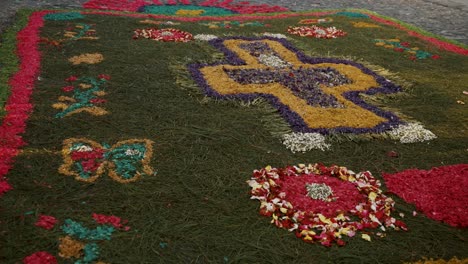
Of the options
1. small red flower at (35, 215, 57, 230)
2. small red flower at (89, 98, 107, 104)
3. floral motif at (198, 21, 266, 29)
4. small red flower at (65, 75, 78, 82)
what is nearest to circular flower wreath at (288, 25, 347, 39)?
floral motif at (198, 21, 266, 29)

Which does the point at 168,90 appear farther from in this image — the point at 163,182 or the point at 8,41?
the point at 8,41

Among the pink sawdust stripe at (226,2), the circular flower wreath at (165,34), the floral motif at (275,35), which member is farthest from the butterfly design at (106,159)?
the pink sawdust stripe at (226,2)

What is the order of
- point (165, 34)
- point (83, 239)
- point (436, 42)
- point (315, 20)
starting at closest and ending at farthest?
1. point (83, 239)
2. point (165, 34)
3. point (436, 42)
4. point (315, 20)

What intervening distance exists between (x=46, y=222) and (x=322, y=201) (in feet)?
6.12

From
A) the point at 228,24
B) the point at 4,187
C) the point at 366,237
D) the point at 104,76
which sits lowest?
the point at 366,237

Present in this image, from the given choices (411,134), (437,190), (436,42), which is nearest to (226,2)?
(436,42)

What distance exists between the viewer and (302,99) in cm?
496

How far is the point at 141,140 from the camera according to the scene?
378cm

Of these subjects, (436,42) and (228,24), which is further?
(228,24)

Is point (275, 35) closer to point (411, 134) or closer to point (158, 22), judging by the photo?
point (158, 22)

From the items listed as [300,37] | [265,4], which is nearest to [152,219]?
[300,37]

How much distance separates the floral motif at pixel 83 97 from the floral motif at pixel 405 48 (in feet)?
15.5

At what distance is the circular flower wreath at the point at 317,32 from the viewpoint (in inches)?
303

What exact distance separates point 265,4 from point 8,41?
6334 mm
